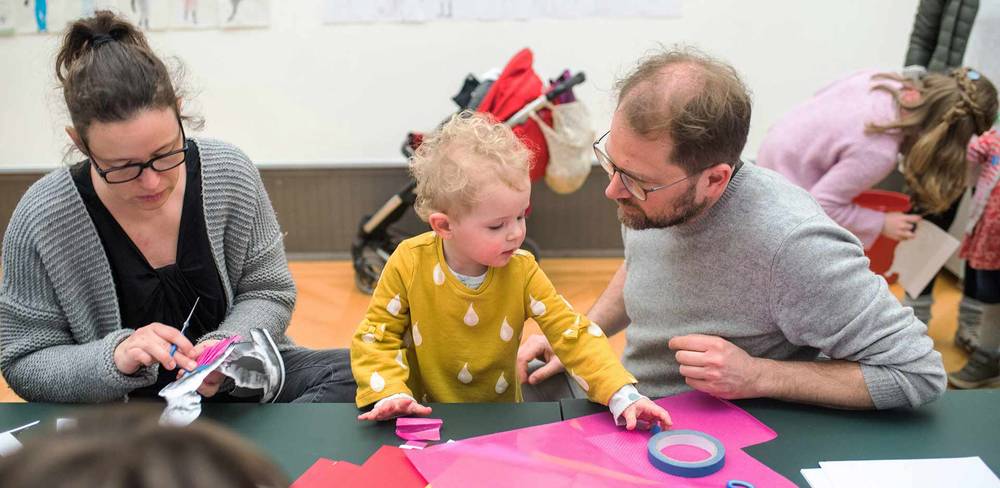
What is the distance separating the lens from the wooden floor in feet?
11.2

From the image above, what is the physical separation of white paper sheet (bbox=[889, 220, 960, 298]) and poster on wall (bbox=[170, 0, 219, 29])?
3296mm

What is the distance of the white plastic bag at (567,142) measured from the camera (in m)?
3.60

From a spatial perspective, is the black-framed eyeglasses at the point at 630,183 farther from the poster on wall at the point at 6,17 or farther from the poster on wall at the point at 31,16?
the poster on wall at the point at 6,17

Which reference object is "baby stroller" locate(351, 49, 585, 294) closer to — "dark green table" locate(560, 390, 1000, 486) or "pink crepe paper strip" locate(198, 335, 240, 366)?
"pink crepe paper strip" locate(198, 335, 240, 366)

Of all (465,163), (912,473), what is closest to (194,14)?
(465,163)

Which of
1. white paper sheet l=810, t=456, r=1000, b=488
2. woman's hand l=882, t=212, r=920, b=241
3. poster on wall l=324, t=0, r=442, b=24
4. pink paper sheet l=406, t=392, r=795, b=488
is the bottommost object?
woman's hand l=882, t=212, r=920, b=241

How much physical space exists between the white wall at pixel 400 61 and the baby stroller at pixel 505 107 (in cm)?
30

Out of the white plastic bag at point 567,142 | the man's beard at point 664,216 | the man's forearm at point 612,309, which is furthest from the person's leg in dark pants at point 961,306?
the man's beard at point 664,216

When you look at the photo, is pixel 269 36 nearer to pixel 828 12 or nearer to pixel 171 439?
pixel 828 12

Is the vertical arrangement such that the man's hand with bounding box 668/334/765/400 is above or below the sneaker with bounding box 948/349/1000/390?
above

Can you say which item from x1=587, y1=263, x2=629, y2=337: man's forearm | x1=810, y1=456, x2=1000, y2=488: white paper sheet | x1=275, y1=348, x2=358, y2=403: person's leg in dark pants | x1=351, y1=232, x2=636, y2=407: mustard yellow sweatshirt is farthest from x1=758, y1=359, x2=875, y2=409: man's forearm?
x1=275, y1=348, x2=358, y2=403: person's leg in dark pants

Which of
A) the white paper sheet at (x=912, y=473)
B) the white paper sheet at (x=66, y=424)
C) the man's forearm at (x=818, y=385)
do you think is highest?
the white paper sheet at (x=66, y=424)

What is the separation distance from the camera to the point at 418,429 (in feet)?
4.50

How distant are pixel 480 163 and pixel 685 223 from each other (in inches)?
17.2
